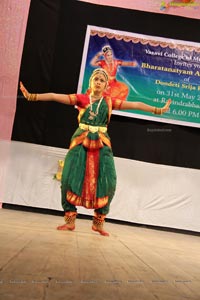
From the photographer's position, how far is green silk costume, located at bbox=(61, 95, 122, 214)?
3135 millimetres

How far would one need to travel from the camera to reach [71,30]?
507 centimetres

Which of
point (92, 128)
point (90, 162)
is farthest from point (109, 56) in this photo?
point (90, 162)

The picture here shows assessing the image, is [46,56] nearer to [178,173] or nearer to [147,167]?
[147,167]

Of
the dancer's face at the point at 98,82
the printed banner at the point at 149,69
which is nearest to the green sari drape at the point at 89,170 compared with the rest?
the dancer's face at the point at 98,82

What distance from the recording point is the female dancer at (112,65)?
5.04 metres

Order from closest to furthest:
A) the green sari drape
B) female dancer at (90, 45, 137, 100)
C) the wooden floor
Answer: the wooden floor, the green sari drape, female dancer at (90, 45, 137, 100)

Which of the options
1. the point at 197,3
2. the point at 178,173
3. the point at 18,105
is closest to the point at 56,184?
the point at 18,105

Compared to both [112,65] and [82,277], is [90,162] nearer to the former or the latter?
[82,277]

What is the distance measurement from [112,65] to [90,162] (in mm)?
2185

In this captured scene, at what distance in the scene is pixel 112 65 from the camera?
16.5ft

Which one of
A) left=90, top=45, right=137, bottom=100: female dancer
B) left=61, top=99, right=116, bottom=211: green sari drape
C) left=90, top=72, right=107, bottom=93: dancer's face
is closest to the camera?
left=61, top=99, right=116, bottom=211: green sari drape

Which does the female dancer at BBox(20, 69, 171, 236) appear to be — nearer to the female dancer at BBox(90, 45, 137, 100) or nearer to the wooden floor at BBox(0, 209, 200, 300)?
the wooden floor at BBox(0, 209, 200, 300)

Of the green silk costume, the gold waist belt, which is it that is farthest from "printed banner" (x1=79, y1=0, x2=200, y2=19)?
the gold waist belt

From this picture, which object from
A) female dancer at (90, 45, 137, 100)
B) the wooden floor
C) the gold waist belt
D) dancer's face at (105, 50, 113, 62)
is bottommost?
the wooden floor
